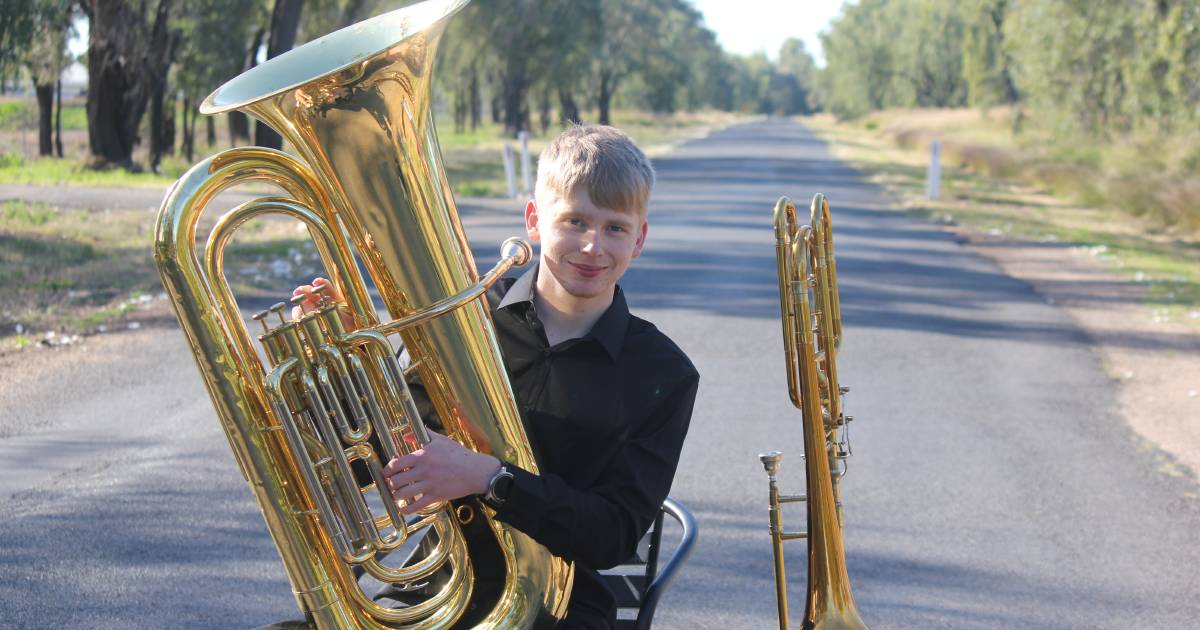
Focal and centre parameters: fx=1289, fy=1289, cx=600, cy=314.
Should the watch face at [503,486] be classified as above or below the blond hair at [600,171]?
below

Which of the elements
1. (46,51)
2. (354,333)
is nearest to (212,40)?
(46,51)

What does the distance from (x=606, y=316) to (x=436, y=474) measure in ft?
1.93

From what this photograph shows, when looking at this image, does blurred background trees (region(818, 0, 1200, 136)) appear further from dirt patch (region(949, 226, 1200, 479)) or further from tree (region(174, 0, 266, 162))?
tree (region(174, 0, 266, 162))

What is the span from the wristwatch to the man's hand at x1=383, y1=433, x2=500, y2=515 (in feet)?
0.03

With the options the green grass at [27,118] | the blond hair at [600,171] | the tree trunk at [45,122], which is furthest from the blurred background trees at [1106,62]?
the tree trunk at [45,122]

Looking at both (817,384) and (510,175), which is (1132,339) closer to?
(817,384)

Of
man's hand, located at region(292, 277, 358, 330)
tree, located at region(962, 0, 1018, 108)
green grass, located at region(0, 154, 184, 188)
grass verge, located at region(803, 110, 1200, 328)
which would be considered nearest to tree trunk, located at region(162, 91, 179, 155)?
green grass, located at region(0, 154, 184, 188)

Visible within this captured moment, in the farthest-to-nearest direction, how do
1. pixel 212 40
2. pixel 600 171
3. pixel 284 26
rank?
pixel 212 40 < pixel 284 26 < pixel 600 171

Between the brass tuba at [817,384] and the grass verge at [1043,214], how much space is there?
800 cm

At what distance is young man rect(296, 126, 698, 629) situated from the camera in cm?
248

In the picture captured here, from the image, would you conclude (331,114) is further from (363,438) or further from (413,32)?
(363,438)

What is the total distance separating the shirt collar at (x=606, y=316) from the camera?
2579mm

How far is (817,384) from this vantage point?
2738 millimetres

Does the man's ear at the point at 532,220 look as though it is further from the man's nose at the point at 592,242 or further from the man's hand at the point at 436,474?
the man's hand at the point at 436,474
